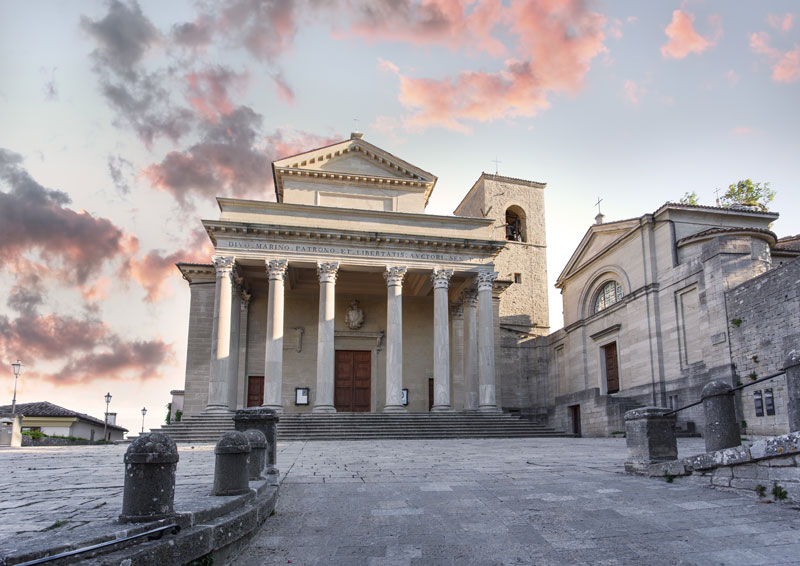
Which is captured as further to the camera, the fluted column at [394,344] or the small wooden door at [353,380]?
the small wooden door at [353,380]

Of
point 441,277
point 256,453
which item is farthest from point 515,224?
point 256,453

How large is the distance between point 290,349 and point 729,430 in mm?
24108

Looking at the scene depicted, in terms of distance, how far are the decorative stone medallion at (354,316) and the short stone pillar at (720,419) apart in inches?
919

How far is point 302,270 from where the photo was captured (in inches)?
1131

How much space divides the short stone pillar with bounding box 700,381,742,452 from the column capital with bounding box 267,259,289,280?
19.6 meters

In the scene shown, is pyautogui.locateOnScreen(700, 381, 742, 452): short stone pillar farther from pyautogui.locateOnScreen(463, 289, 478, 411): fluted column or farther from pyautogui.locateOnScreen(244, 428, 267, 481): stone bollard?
pyautogui.locateOnScreen(463, 289, 478, 411): fluted column

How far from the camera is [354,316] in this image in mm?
31062

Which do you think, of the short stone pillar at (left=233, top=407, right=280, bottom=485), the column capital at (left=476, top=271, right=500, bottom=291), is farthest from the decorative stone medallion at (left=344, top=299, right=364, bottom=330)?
the short stone pillar at (left=233, top=407, right=280, bottom=485)

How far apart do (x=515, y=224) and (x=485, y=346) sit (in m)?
17.1

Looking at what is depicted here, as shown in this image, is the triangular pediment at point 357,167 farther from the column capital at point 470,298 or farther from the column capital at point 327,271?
the column capital at point 470,298

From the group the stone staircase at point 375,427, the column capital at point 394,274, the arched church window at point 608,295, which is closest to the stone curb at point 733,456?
the stone staircase at point 375,427

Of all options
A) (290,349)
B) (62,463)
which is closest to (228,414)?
(290,349)

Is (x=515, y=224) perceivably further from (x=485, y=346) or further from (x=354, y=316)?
(x=485, y=346)

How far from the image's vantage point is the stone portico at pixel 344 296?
25562mm
